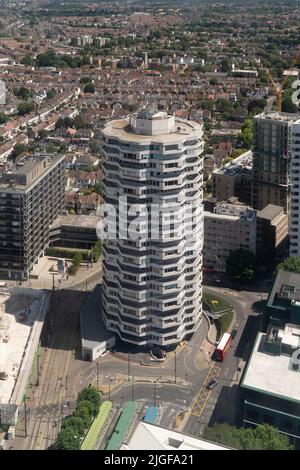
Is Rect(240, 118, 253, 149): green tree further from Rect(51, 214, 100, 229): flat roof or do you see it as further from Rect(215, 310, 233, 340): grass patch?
Rect(215, 310, 233, 340): grass patch

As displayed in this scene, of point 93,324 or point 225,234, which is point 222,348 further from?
point 225,234

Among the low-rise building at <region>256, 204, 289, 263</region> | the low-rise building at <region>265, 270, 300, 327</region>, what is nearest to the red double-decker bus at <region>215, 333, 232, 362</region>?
the low-rise building at <region>265, 270, 300, 327</region>

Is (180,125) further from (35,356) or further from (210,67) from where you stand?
(210,67)

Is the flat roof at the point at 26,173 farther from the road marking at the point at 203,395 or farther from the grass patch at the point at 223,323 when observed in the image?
the road marking at the point at 203,395

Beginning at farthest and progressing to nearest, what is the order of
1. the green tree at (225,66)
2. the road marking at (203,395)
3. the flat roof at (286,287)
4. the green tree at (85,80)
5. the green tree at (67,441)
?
the green tree at (225,66), the green tree at (85,80), the flat roof at (286,287), the road marking at (203,395), the green tree at (67,441)

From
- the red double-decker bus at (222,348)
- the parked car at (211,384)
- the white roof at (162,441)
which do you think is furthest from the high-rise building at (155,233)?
the white roof at (162,441)

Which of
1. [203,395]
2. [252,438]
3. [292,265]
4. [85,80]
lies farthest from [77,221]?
[85,80]
